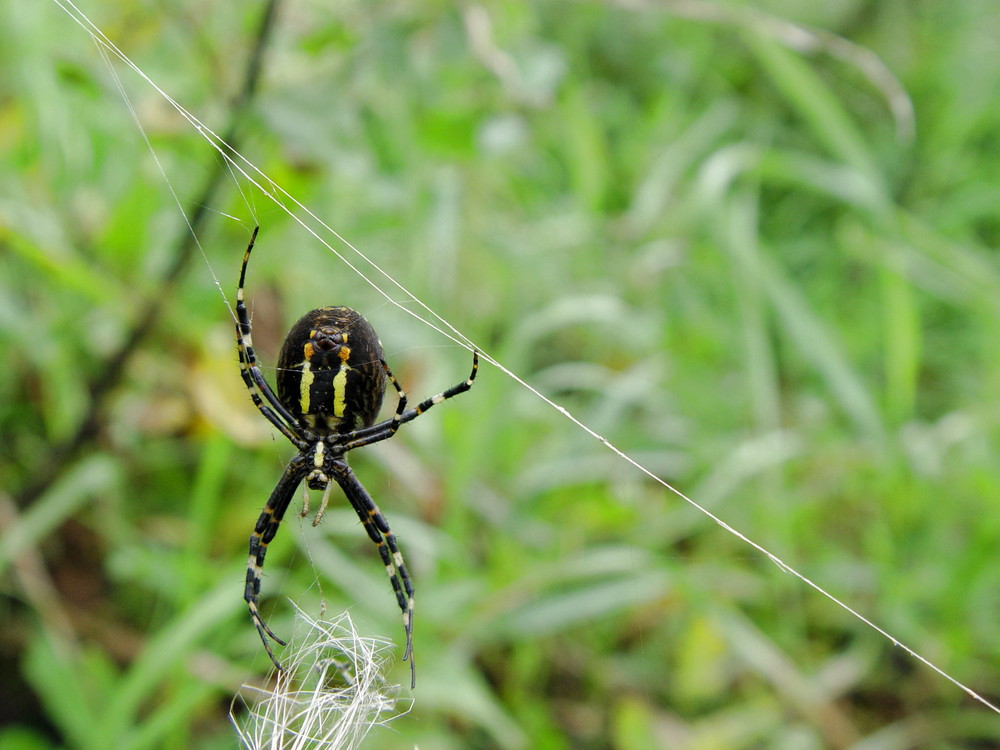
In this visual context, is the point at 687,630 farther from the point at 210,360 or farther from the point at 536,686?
the point at 210,360

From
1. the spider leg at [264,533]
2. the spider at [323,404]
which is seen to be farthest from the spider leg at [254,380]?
the spider leg at [264,533]

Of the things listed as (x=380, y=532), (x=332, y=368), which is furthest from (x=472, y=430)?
(x=332, y=368)

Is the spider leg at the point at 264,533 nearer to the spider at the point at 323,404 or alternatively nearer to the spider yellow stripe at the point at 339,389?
the spider at the point at 323,404

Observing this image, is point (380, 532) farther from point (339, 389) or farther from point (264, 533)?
point (339, 389)

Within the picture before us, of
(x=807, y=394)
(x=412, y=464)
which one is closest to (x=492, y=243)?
(x=412, y=464)

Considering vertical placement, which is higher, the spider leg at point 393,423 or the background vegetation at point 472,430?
the background vegetation at point 472,430

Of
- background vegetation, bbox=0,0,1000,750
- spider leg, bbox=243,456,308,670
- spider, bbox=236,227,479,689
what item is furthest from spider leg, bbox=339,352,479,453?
background vegetation, bbox=0,0,1000,750

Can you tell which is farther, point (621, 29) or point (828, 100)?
point (621, 29)

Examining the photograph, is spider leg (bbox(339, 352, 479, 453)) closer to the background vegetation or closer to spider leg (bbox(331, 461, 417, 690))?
spider leg (bbox(331, 461, 417, 690))
